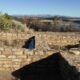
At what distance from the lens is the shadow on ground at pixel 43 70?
35.1 feet

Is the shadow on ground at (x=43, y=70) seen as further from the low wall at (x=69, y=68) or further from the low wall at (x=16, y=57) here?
the low wall at (x=69, y=68)

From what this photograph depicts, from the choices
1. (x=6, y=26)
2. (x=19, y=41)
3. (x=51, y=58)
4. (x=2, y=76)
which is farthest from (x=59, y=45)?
(x=2, y=76)

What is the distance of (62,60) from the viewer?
10.4 metres

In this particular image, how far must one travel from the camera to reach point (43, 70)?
36.3 feet

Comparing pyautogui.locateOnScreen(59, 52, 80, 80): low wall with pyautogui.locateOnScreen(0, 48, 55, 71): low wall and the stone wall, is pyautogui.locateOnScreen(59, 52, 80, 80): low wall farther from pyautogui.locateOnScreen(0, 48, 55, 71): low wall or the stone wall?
the stone wall

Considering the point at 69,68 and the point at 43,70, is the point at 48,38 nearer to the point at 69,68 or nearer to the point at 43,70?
the point at 43,70

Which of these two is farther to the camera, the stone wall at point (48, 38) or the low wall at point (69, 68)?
the stone wall at point (48, 38)

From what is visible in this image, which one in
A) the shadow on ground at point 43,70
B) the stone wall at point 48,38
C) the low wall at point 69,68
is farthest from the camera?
the stone wall at point 48,38

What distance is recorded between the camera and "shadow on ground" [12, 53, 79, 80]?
1070 cm

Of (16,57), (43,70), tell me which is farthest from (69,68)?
(16,57)

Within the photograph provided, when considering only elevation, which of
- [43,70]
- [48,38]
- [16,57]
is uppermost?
[16,57]

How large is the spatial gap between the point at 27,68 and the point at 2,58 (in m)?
0.96

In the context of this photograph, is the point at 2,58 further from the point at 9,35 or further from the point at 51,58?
the point at 9,35

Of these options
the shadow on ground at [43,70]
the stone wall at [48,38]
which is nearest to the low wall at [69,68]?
the shadow on ground at [43,70]
